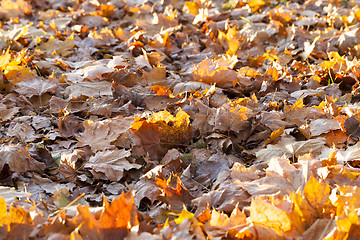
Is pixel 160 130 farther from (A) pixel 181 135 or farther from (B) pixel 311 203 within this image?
(B) pixel 311 203

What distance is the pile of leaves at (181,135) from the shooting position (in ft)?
4.08

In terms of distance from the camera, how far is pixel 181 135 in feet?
6.72

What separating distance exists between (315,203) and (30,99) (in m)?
2.08

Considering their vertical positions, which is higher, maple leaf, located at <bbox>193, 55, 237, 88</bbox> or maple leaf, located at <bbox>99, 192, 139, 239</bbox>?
maple leaf, located at <bbox>99, 192, 139, 239</bbox>

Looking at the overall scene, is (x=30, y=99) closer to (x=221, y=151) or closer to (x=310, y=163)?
(x=221, y=151)

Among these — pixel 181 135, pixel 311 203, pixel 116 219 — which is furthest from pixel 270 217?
pixel 181 135

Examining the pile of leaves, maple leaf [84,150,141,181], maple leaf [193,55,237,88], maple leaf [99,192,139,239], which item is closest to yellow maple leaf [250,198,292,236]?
the pile of leaves

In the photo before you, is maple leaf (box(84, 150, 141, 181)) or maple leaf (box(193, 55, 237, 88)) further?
maple leaf (box(193, 55, 237, 88))

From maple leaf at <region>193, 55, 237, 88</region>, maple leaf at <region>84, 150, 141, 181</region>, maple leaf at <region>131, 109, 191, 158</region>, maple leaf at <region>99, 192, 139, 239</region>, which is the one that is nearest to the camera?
maple leaf at <region>99, 192, 139, 239</region>

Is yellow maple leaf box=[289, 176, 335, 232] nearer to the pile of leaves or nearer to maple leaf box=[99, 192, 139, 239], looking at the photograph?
the pile of leaves

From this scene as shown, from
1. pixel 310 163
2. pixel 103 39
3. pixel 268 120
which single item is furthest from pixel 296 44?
pixel 310 163

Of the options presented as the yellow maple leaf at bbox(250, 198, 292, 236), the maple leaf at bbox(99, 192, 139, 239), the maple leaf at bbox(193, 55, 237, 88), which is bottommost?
the maple leaf at bbox(193, 55, 237, 88)

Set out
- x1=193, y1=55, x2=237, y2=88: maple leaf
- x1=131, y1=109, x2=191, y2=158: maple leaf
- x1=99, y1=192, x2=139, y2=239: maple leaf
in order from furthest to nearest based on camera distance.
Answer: x1=193, y1=55, x2=237, y2=88: maple leaf → x1=131, y1=109, x2=191, y2=158: maple leaf → x1=99, y1=192, x2=139, y2=239: maple leaf

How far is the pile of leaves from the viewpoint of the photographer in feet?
4.08
